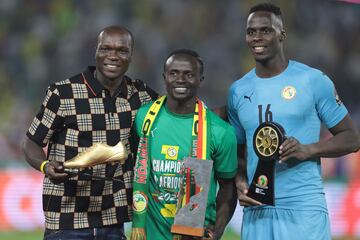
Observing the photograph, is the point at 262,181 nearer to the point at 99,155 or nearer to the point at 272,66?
the point at 272,66

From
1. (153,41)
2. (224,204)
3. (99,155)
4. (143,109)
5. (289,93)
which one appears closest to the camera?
(99,155)

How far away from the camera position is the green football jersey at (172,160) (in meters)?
4.11

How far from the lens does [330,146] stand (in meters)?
4.04

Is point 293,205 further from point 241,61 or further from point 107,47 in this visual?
point 241,61

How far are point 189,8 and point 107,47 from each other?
7667mm

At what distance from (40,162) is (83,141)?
0.27 metres

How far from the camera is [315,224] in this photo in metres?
4.06

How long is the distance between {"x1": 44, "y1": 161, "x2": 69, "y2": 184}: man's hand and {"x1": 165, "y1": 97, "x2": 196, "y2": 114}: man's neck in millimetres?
723

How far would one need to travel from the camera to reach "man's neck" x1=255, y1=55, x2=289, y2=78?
4186 mm

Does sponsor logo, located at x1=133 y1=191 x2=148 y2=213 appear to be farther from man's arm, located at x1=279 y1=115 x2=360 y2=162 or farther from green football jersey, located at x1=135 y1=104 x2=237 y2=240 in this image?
man's arm, located at x1=279 y1=115 x2=360 y2=162

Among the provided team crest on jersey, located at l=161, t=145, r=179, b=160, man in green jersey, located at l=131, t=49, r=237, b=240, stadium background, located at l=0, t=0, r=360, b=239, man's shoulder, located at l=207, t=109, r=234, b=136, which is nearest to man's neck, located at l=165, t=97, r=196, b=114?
man in green jersey, located at l=131, t=49, r=237, b=240

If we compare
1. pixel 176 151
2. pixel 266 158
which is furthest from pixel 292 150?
pixel 176 151

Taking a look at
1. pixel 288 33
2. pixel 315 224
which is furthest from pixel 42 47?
pixel 315 224

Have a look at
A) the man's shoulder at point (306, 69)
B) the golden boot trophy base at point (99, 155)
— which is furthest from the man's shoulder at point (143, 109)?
the man's shoulder at point (306, 69)
